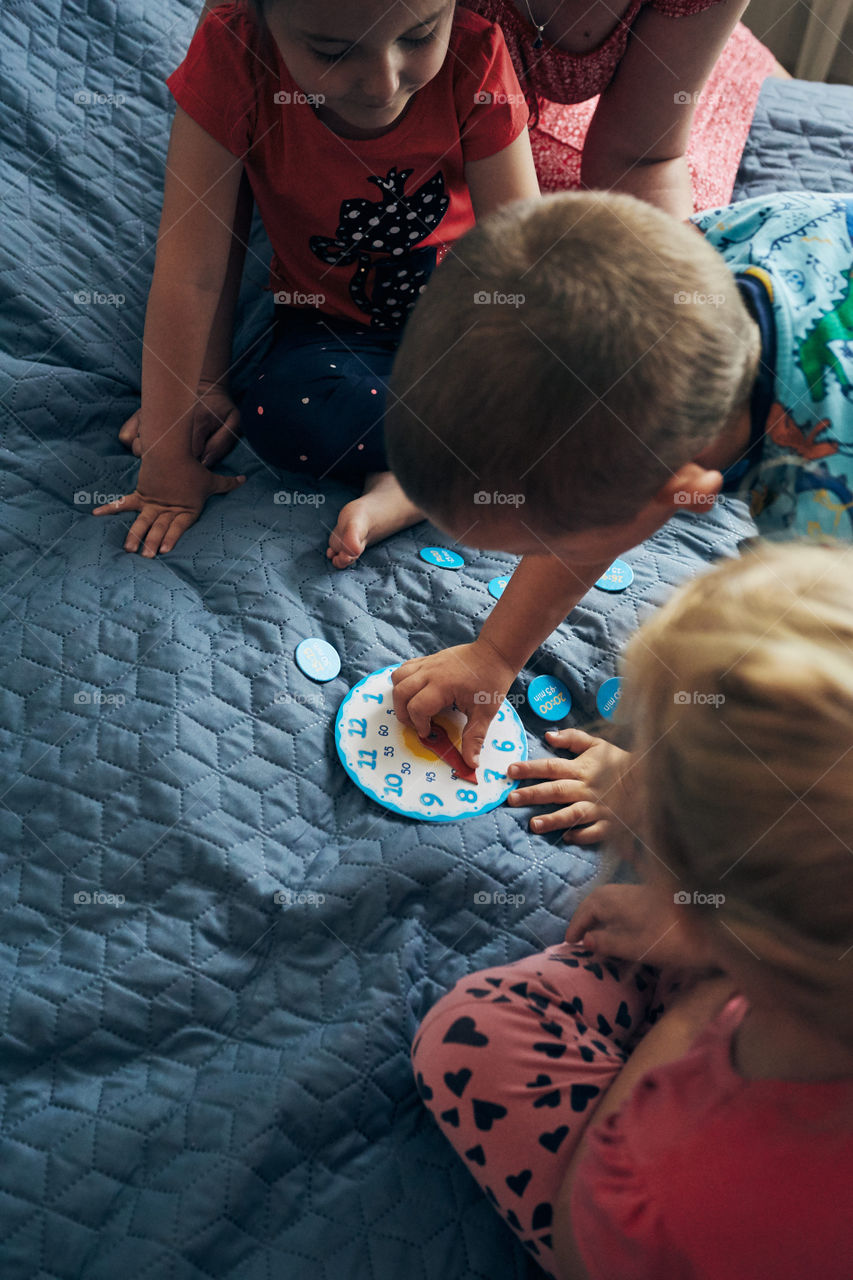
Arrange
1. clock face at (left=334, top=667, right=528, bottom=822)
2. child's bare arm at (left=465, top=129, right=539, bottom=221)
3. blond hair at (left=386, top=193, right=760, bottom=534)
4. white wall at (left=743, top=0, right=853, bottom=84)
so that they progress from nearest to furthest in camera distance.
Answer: blond hair at (left=386, top=193, right=760, bottom=534) → clock face at (left=334, top=667, right=528, bottom=822) → child's bare arm at (left=465, top=129, right=539, bottom=221) → white wall at (left=743, top=0, right=853, bottom=84)

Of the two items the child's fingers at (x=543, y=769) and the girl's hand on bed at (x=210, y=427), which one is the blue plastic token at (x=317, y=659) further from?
the girl's hand on bed at (x=210, y=427)

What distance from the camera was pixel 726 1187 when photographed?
1.52 feet

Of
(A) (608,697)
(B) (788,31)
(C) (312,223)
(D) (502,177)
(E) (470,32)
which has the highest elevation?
(B) (788,31)

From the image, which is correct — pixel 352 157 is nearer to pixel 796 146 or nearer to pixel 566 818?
pixel 566 818

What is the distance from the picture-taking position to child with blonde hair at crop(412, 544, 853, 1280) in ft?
1.37

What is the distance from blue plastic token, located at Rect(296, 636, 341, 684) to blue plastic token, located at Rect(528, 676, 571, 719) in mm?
195

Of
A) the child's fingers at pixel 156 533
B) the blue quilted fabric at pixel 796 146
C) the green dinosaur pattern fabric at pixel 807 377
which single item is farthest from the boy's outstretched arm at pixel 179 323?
the blue quilted fabric at pixel 796 146

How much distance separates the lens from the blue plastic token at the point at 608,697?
2.86 ft

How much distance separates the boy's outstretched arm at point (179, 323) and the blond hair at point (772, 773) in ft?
2.08

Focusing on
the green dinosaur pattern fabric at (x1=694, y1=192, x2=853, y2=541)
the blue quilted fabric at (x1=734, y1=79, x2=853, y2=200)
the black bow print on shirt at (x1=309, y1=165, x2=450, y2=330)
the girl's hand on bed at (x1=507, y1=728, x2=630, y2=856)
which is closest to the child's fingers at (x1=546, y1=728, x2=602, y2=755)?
the girl's hand on bed at (x1=507, y1=728, x2=630, y2=856)

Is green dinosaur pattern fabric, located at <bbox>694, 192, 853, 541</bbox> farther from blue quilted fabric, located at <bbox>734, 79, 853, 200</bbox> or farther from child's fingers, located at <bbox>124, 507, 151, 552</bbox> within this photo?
blue quilted fabric, located at <bbox>734, 79, 853, 200</bbox>

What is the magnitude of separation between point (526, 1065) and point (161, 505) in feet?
2.17

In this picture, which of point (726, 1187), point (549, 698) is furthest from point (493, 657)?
point (726, 1187)

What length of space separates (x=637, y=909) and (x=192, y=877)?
35 cm
